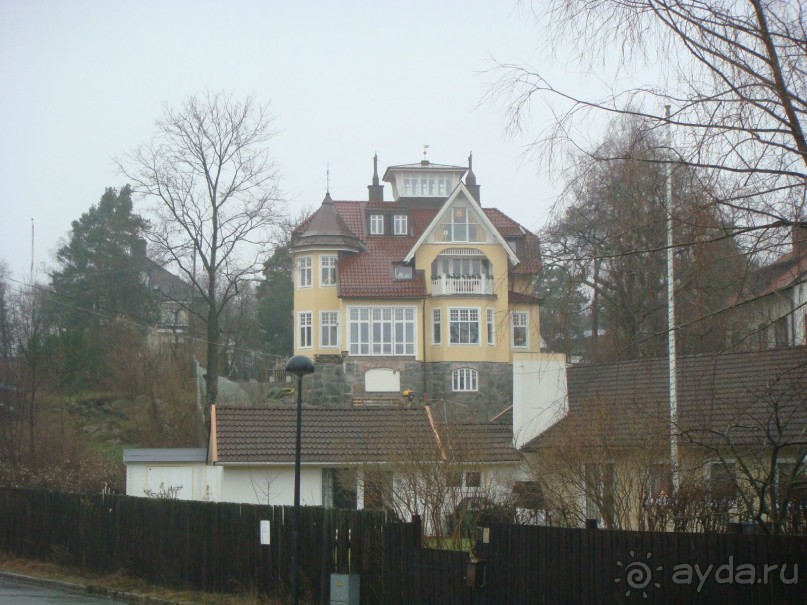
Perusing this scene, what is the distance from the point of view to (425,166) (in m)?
64.0

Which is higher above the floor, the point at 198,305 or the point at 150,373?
the point at 198,305

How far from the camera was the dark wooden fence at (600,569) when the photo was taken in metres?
11.2

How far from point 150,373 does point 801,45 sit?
4215cm

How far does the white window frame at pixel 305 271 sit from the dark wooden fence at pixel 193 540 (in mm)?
30200

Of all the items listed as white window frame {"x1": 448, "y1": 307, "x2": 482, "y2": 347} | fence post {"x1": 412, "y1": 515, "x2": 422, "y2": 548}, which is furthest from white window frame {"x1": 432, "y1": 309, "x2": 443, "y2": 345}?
fence post {"x1": 412, "y1": 515, "x2": 422, "y2": 548}

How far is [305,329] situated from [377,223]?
7.86 meters

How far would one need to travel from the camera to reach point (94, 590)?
816 inches

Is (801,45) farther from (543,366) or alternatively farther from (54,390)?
(54,390)

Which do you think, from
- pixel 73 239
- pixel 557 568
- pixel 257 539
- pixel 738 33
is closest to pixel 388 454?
pixel 257 539

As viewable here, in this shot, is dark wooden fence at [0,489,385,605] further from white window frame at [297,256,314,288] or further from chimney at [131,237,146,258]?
chimney at [131,237,146,258]

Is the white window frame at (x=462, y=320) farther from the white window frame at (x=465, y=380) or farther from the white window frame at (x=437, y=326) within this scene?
the white window frame at (x=465, y=380)

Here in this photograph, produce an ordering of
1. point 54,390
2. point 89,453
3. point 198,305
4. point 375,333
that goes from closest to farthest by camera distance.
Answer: point 89,453 < point 54,390 < point 375,333 < point 198,305
